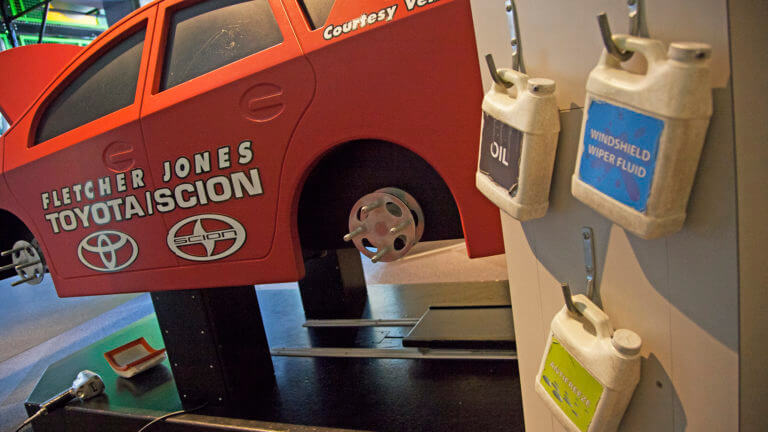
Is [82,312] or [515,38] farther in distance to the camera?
[82,312]

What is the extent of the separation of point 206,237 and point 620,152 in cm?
118

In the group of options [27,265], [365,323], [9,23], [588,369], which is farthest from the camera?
[9,23]

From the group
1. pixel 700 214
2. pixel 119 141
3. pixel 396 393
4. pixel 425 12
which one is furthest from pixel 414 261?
pixel 700 214

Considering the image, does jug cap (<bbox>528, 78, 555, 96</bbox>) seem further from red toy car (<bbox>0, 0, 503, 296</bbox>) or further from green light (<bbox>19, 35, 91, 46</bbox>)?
green light (<bbox>19, 35, 91, 46</bbox>)

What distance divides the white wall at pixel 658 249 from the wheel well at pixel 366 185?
466 millimetres

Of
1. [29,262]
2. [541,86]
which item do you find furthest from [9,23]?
[541,86]

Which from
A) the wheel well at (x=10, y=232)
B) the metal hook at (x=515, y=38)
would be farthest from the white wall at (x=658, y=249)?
the wheel well at (x=10, y=232)

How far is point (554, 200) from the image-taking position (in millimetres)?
936

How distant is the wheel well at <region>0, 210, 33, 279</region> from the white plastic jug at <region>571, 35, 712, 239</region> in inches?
94.0

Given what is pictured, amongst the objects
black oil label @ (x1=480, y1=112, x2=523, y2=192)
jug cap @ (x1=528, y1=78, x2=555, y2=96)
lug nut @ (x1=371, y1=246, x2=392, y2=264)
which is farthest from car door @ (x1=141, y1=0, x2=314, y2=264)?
jug cap @ (x1=528, y1=78, x2=555, y2=96)

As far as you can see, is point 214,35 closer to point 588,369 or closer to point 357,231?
point 357,231

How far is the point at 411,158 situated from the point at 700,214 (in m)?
0.85

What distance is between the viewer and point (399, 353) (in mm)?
1880

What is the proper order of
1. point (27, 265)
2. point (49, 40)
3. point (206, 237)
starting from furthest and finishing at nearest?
point (49, 40) < point (27, 265) < point (206, 237)
